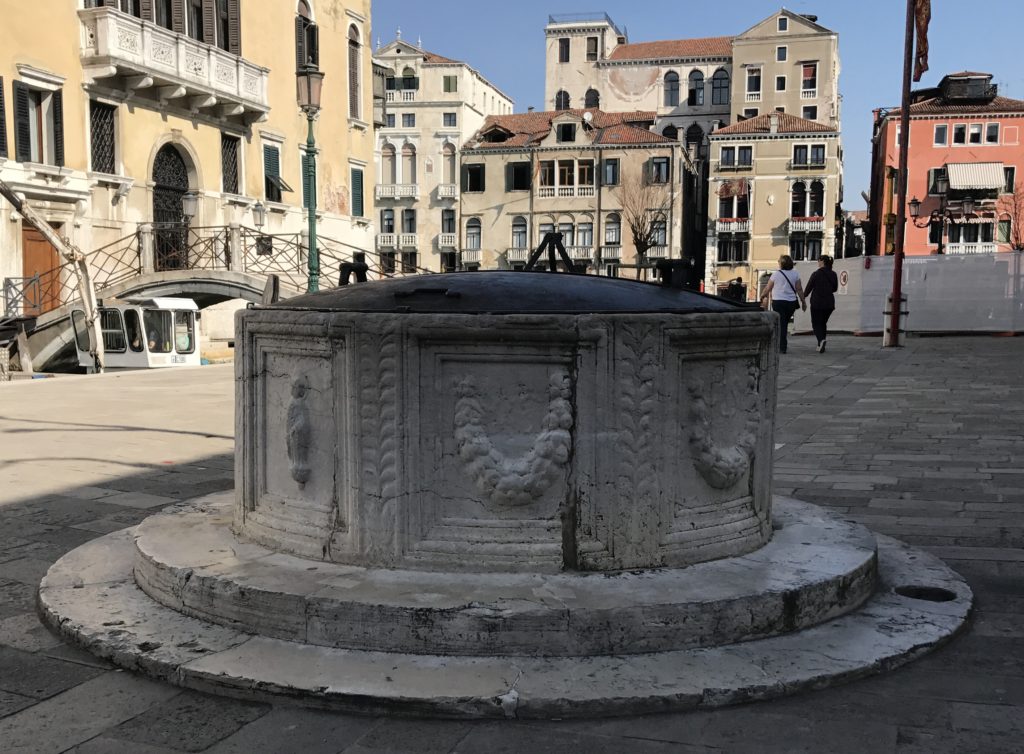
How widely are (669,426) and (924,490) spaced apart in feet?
10.7

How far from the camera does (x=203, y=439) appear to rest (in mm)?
8766

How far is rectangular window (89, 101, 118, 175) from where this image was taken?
886 inches

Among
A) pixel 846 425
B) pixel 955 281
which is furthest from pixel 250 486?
pixel 955 281

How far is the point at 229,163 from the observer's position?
27562 mm

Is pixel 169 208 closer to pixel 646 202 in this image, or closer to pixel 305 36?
pixel 305 36

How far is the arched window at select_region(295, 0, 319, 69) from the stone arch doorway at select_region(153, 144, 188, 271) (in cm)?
656

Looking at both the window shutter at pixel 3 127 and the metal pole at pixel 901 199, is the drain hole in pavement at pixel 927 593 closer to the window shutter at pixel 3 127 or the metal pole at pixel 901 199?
the metal pole at pixel 901 199

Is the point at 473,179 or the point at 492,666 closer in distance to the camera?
the point at 492,666

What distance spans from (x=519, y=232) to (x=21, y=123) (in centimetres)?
3840

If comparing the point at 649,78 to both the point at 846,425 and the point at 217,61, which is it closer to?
the point at 217,61

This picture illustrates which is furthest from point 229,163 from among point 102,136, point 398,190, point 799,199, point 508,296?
point 799,199

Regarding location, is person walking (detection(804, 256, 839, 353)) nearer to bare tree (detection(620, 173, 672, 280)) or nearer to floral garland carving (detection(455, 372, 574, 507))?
floral garland carving (detection(455, 372, 574, 507))

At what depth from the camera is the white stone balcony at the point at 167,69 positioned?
21875 millimetres

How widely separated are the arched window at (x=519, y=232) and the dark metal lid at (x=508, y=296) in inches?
2089
